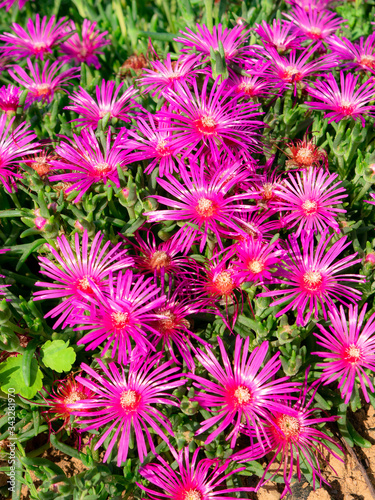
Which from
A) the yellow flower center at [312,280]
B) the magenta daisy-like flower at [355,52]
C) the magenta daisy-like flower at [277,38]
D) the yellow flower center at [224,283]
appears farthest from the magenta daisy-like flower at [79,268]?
the magenta daisy-like flower at [355,52]

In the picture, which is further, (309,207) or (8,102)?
(8,102)

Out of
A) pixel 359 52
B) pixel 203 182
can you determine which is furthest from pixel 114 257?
pixel 359 52

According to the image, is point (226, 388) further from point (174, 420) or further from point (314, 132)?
point (314, 132)

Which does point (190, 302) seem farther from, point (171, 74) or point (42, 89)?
point (42, 89)

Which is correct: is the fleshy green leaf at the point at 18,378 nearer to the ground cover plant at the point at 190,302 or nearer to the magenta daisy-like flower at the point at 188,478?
the ground cover plant at the point at 190,302

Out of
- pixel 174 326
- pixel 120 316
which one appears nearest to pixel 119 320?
pixel 120 316

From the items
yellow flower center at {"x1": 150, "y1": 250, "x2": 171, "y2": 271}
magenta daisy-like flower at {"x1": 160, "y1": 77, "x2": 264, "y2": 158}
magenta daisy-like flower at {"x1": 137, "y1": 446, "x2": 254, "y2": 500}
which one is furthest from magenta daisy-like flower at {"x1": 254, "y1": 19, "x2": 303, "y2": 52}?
magenta daisy-like flower at {"x1": 137, "y1": 446, "x2": 254, "y2": 500}

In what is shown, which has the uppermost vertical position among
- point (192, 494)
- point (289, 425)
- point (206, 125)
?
point (206, 125)

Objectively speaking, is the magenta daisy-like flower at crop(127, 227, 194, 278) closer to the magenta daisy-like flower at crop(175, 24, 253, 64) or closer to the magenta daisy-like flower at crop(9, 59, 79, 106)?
the magenta daisy-like flower at crop(175, 24, 253, 64)
